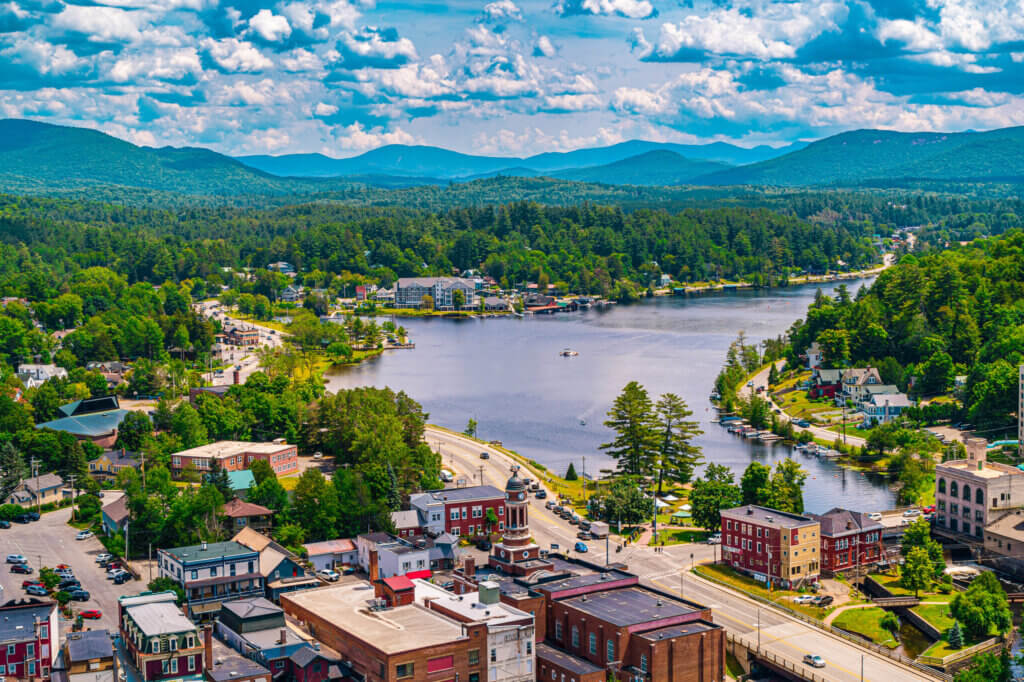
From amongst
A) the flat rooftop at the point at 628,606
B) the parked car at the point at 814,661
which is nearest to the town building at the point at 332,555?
the flat rooftop at the point at 628,606

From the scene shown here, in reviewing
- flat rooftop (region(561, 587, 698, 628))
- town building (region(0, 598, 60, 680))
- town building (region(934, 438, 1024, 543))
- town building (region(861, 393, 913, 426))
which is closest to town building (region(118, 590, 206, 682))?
town building (region(0, 598, 60, 680))

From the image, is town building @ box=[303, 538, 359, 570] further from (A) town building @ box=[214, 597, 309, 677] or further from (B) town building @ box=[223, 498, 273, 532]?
(A) town building @ box=[214, 597, 309, 677]

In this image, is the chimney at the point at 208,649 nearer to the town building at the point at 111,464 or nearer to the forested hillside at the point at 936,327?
the town building at the point at 111,464

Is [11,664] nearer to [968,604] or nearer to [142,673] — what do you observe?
[142,673]

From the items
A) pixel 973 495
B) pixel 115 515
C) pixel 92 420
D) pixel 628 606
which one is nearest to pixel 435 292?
pixel 92 420

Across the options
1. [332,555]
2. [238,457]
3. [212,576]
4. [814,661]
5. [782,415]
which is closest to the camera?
[814,661]

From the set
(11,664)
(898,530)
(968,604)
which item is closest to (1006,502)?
(898,530)

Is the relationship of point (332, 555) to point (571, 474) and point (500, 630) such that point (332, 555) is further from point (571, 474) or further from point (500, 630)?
point (571, 474)
